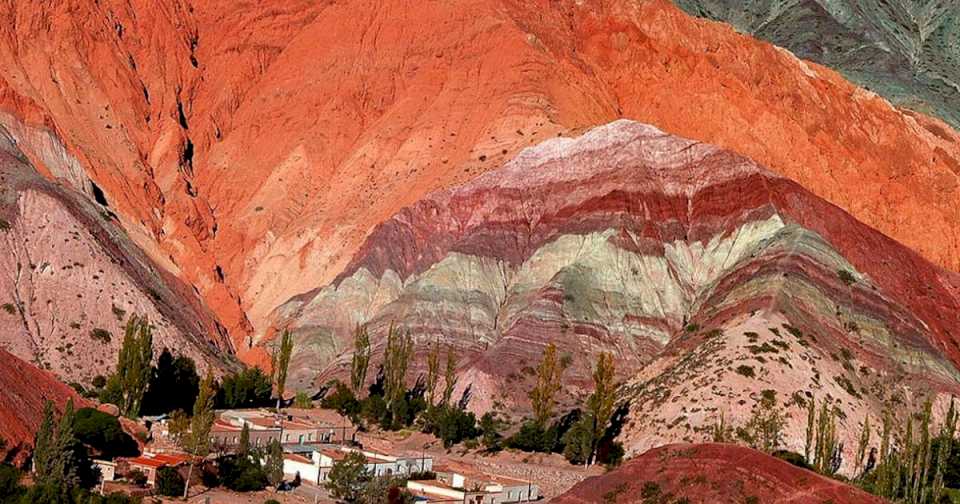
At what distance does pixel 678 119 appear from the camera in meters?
136

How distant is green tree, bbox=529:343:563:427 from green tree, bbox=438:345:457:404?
4.69 m

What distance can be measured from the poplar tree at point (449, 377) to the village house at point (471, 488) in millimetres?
14530

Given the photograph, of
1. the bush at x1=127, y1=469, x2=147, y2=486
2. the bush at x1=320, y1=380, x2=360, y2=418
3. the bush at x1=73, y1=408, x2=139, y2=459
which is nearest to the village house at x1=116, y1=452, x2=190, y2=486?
the bush at x1=127, y1=469, x2=147, y2=486

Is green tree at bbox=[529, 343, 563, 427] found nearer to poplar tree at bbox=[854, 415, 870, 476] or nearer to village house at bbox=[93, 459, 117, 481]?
poplar tree at bbox=[854, 415, 870, 476]

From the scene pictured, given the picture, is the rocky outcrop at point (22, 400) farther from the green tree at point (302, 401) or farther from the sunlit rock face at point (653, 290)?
the sunlit rock face at point (653, 290)

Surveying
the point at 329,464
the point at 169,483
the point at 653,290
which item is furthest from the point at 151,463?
the point at 653,290

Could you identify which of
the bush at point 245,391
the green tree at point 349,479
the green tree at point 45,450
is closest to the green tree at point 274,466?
the green tree at point 349,479

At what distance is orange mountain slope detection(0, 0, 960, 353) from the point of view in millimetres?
126188

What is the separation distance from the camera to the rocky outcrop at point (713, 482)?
51.8 m

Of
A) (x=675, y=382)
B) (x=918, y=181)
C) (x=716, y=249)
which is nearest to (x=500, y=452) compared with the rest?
(x=675, y=382)

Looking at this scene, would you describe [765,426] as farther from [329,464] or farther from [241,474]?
[241,474]

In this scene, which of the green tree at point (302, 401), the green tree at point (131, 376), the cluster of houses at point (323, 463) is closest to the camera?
the cluster of houses at point (323, 463)

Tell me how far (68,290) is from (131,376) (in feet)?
49.0

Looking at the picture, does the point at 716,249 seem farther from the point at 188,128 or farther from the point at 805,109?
the point at 188,128
